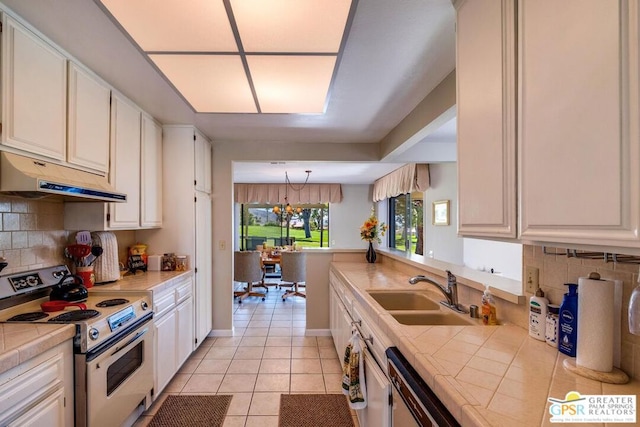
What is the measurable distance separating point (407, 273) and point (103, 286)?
2.44 metres

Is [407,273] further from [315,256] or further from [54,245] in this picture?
[54,245]

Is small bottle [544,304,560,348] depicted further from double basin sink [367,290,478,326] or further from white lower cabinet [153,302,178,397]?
white lower cabinet [153,302,178,397]

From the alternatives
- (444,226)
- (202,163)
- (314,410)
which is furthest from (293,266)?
(314,410)

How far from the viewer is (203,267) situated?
324 cm

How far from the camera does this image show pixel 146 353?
206 centimetres

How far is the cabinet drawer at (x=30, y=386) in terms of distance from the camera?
111cm

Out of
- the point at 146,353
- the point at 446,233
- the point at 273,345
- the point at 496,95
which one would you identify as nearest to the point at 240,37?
the point at 496,95

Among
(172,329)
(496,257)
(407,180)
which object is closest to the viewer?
(172,329)

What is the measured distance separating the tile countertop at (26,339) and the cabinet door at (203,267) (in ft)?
5.40

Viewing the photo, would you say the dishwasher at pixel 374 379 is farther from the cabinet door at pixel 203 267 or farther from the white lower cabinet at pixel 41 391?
the cabinet door at pixel 203 267

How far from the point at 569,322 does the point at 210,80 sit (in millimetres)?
2253

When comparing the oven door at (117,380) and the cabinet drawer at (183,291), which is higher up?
the cabinet drawer at (183,291)

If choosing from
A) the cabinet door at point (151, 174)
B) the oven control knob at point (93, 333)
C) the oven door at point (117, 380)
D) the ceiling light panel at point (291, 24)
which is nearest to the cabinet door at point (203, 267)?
the cabinet door at point (151, 174)

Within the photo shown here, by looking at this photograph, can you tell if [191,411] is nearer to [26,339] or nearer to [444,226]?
[26,339]
